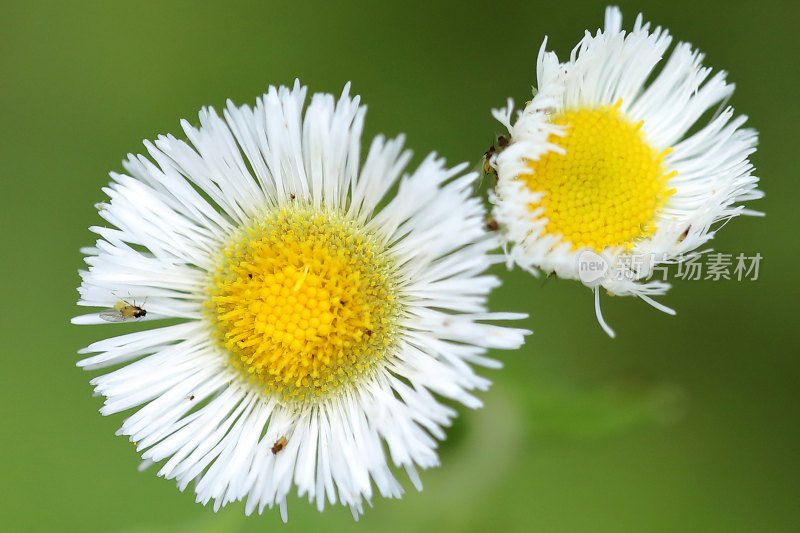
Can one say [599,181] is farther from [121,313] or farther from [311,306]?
[121,313]

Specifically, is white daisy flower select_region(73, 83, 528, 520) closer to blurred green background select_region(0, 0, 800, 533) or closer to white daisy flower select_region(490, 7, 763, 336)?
white daisy flower select_region(490, 7, 763, 336)

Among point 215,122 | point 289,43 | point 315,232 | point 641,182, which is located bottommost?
point 315,232

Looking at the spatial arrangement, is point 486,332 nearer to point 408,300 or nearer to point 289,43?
point 408,300

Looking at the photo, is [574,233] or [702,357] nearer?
[574,233]

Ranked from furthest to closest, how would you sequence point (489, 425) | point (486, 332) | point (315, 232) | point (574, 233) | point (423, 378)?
point (489, 425) < point (315, 232) < point (574, 233) < point (423, 378) < point (486, 332)

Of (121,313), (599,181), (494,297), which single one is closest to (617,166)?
(599,181)

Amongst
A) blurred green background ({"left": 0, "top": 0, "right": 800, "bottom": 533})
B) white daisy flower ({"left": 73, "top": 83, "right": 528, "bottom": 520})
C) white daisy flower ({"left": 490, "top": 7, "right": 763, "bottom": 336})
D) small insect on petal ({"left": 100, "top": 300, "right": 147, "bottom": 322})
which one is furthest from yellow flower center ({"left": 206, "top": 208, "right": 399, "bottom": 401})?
blurred green background ({"left": 0, "top": 0, "right": 800, "bottom": 533})

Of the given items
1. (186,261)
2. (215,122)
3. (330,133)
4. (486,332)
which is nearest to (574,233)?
(486,332)

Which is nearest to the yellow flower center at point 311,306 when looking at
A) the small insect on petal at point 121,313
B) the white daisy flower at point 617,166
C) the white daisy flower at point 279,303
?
the white daisy flower at point 279,303
